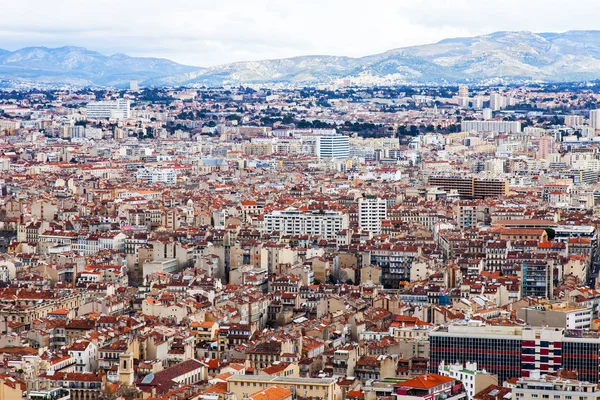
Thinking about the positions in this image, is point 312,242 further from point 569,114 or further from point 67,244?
point 569,114

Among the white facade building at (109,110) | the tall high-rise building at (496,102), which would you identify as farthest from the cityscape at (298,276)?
the tall high-rise building at (496,102)

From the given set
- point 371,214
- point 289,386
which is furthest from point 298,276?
point 289,386

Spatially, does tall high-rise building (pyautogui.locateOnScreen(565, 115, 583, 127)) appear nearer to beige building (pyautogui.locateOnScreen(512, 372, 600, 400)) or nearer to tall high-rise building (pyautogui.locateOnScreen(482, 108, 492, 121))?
tall high-rise building (pyautogui.locateOnScreen(482, 108, 492, 121))

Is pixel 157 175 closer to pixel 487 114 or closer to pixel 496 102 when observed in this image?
pixel 487 114

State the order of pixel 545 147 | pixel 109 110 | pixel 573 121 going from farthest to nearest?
pixel 109 110 < pixel 573 121 < pixel 545 147

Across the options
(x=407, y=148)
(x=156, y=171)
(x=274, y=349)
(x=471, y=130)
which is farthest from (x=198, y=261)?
(x=471, y=130)

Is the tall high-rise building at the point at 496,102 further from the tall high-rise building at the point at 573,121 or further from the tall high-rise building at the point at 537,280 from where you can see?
the tall high-rise building at the point at 537,280
